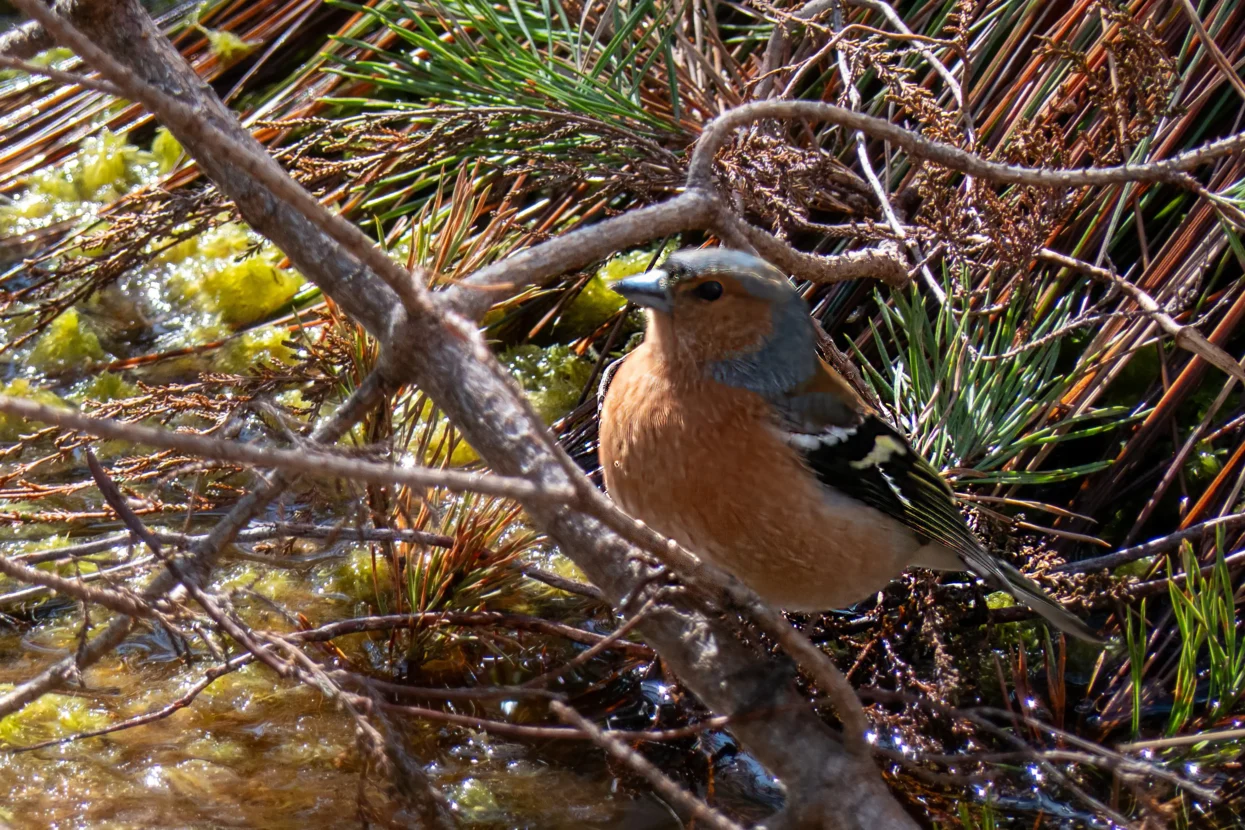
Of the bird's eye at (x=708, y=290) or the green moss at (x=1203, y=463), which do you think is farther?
the green moss at (x=1203, y=463)

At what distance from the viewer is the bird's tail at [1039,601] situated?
94.6 inches

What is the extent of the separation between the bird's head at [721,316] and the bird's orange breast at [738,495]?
0.07 meters

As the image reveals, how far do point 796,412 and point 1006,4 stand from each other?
1.86 metres

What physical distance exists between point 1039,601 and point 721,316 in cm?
92

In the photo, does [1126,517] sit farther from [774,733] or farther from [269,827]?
[269,827]

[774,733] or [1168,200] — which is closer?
[774,733]

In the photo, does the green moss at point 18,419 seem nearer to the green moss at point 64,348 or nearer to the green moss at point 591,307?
the green moss at point 64,348

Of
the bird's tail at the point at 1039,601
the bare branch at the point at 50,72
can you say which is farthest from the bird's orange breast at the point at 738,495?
the bare branch at the point at 50,72

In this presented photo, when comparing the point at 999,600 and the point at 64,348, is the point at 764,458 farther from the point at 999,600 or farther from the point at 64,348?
the point at 64,348

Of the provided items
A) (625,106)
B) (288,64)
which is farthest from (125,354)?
(625,106)

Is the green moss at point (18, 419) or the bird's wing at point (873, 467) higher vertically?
the green moss at point (18, 419)

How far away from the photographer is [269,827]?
7.61 ft

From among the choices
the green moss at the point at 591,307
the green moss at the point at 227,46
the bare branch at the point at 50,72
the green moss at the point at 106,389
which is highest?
the green moss at the point at 227,46

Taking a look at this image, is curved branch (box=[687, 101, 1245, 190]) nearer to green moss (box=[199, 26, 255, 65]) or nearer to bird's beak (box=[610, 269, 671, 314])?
bird's beak (box=[610, 269, 671, 314])
